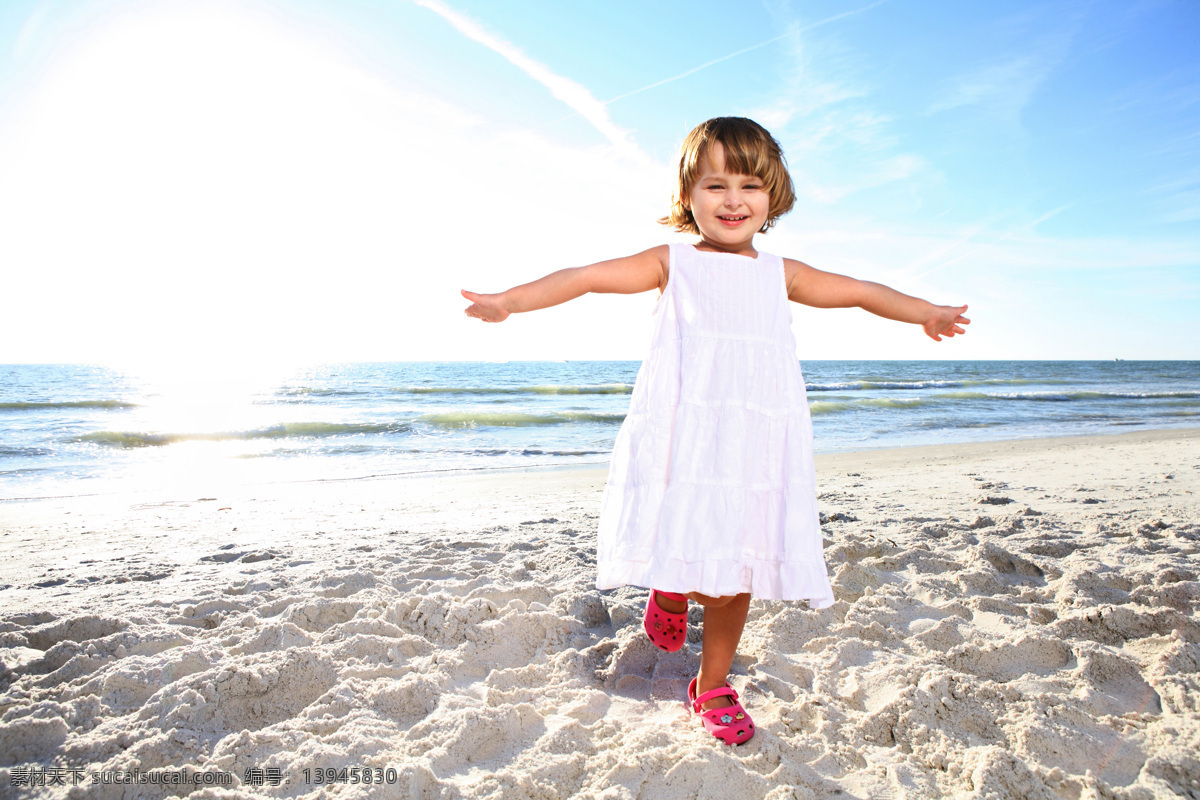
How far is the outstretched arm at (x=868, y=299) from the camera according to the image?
2.11 meters

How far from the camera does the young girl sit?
1774 mm

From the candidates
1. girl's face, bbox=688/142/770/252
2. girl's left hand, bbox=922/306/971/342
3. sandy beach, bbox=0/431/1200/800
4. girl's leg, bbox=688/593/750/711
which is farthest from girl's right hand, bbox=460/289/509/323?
girl's left hand, bbox=922/306/971/342

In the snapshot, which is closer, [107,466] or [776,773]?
[776,773]

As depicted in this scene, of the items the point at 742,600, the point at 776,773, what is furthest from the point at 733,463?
the point at 776,773

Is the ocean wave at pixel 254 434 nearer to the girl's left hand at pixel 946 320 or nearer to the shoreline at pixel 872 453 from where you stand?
the shoreline at pixel 872 453

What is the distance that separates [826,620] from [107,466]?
8.70 metres

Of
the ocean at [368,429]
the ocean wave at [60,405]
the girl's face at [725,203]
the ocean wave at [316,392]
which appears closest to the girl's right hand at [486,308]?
the girl's face at [725,203]

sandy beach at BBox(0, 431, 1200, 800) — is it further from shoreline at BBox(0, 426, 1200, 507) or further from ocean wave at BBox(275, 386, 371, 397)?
ocean wave at BBox(275, 386, 371, 397)

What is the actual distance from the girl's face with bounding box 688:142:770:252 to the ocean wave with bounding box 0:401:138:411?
62.3ft

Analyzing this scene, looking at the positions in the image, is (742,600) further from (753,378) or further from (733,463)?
(753,378)

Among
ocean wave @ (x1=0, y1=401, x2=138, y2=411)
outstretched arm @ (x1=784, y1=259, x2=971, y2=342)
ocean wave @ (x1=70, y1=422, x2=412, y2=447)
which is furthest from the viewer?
ocean wave @ (x1=0, y1=401, x2=138, y2=411)

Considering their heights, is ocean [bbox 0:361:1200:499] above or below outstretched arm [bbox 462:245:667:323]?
below

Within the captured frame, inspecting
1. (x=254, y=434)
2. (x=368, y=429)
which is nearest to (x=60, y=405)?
(x=254, y=434)

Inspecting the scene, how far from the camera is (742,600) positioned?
193 centimetres
